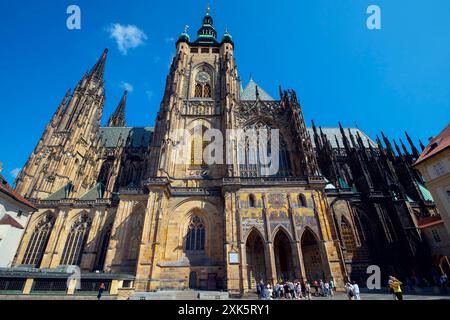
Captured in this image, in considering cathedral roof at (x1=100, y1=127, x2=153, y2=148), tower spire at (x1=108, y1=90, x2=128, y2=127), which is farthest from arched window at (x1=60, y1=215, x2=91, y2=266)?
tower spire at (x1=108, y1=90, x2=128, y2=127)

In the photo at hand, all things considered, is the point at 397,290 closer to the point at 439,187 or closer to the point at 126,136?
the point at 439,187

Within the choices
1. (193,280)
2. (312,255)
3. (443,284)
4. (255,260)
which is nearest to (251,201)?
(255,260)

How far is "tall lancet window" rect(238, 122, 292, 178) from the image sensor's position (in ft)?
73.5

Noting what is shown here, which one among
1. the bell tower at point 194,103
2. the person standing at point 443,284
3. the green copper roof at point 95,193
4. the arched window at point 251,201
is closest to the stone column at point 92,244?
the green copper roof at point 95,193

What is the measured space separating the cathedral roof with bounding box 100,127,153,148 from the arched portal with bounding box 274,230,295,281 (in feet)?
76.7

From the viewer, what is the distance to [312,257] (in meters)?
18.2

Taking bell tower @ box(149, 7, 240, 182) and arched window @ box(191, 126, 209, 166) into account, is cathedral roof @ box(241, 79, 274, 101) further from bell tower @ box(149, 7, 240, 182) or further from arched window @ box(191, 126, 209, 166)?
arched window @ box(191, 126, 209, 166)

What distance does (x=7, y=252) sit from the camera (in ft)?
62.8

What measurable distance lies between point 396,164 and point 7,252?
42053 mm

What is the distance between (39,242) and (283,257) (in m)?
25.6

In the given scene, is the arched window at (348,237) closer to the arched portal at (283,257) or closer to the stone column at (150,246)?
the arched portal at (283,257)

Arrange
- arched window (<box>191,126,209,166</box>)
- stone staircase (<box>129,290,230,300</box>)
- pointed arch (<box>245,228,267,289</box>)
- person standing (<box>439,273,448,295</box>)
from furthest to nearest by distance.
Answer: arched window (<box>191,126,209,166</box>) < pointed arch (<box>245,228,267,289</box>) < person standing (<box>439,273,448,295</box>) < stone staircase (<box>129,290,230,300</box>)
